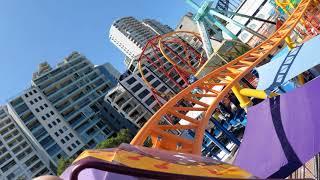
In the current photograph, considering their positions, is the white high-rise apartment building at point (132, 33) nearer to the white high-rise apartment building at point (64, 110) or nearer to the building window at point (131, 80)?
the white high-rise apartment building at point (64, 110)

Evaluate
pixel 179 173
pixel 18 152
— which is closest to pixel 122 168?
pixel 179 173

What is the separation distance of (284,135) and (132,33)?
311 feet

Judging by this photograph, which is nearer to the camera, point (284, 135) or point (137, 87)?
point (284, 135)

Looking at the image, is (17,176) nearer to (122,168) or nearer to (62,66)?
(62,66)

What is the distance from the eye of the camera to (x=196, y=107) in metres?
12.2

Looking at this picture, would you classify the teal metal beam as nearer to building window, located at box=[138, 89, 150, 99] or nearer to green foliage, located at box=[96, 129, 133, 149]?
green foliage, located at box=[96, 129, 133, 149]

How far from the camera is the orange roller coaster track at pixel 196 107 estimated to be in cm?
997

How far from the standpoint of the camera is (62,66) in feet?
275

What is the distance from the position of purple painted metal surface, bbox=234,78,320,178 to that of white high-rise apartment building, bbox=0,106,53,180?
56.7 meters

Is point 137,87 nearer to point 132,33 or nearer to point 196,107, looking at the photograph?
point 132,33

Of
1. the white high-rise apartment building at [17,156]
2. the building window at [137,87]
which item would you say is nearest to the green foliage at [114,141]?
the building window at [137,87]

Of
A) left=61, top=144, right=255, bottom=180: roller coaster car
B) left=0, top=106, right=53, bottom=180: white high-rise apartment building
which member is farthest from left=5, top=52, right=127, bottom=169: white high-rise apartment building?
left=61, top=144, right=255, bottom=180: roller coaster car

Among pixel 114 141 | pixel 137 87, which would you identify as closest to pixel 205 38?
pixel 114 141

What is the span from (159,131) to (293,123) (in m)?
3.05
